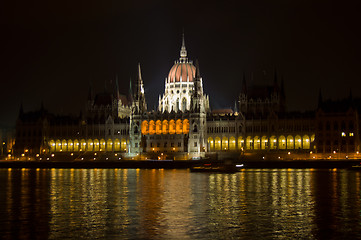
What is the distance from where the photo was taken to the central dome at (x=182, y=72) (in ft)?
526

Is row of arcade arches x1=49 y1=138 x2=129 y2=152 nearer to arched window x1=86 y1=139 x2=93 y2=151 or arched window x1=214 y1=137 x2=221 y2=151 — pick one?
arched window x1=86 y1=139 x2=93 y2=151

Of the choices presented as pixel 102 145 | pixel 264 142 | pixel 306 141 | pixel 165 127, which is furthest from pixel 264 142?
pixel 102 145

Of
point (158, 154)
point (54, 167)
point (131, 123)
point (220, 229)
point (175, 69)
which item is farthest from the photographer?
point (175, 69)

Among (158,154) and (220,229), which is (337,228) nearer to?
(220,229)

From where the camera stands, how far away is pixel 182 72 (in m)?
162

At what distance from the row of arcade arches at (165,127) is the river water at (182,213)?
3302 inches

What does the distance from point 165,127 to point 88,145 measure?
22.7 meters

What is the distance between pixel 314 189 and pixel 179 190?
12522 millimetres

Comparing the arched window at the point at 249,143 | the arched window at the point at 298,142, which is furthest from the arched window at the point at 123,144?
the arched window at the point at 298,142

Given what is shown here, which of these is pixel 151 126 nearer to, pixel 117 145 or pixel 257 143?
pixel 117 145

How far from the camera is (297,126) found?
130 m

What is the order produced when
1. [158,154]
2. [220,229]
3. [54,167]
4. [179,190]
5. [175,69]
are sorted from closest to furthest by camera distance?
[220,229] < [179,190] < [54,167] < [158,154] < [175,69]

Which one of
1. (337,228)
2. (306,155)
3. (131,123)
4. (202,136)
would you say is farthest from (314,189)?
(131,123)

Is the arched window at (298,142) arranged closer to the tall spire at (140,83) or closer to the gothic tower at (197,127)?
the gothic tower at (197,127)
